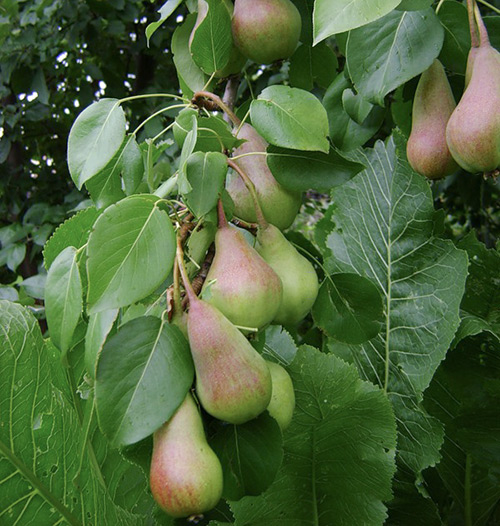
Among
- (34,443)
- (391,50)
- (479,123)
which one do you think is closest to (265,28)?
(391,50)

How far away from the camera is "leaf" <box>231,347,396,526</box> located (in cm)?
68

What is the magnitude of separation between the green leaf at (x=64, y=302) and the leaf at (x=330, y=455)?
0.25 meters

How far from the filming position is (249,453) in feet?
1.54

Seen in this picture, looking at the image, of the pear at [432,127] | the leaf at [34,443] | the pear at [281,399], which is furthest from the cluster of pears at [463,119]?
the leaf at [34,443]

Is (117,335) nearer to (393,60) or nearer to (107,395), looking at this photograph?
(107,395)

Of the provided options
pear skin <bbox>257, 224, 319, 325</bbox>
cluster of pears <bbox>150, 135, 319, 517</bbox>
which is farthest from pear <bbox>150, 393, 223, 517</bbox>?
pear skin <bbox>257, 224, 319, 325</bbox>

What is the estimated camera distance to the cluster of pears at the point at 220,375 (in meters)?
0.41

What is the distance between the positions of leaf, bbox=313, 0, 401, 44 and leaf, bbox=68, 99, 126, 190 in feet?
0.69

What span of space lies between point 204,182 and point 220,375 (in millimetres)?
145

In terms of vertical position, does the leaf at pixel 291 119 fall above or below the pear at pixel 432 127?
above

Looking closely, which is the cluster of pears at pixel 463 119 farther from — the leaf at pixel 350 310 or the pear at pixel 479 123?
the leaf at pixel 350 310

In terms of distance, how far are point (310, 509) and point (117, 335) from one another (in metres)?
0.40

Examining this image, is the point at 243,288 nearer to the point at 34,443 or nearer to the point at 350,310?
the point at 350,310

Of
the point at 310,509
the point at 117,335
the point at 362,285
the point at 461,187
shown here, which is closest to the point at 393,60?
the point at 362,285
